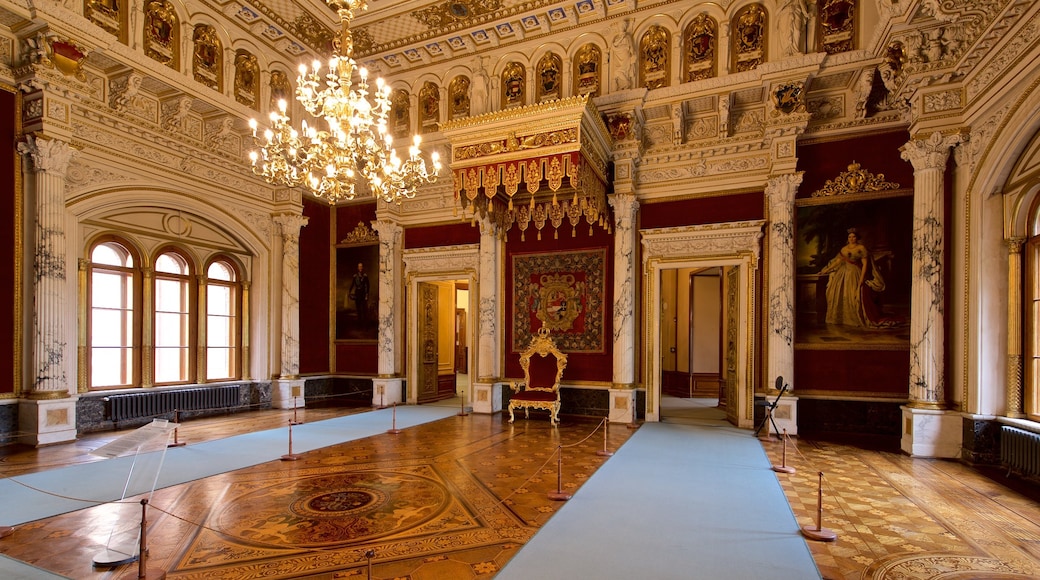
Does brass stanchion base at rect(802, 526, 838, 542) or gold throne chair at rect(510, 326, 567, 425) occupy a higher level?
gold throne chair at rect(510, 326, 567, 425)

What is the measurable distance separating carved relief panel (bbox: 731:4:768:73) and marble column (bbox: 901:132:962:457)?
8.37ft

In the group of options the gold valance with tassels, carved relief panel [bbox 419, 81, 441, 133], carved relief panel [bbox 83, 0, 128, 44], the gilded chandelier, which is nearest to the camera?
the gilded chandelier

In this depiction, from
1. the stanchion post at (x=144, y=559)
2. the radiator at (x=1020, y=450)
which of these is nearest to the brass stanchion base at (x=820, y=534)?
the radiator at (x=1020, y=450)

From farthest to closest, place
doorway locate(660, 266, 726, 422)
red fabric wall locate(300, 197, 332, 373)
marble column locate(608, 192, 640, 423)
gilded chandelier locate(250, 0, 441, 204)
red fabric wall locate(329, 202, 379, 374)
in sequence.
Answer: doorway locate(660, 266, 726, 422)
red fabric wall locate(329, 202, 379, 374)
red fabric wall locate(300, 197, 332, 373)
marble column locate(608, 192, 640, 423)
gilded chandelier locate(250, 0, 441, 204)

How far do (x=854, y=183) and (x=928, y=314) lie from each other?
86.6 inches

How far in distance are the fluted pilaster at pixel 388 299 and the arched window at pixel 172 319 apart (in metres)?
3.41

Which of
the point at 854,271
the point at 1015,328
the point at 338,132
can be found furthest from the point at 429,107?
the point at 1015,328

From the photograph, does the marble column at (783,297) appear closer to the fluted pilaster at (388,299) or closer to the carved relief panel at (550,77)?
the carved relief panel at (550,77)

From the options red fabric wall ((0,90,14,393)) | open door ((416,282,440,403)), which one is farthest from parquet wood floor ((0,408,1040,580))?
open door ((416,282,440,403))

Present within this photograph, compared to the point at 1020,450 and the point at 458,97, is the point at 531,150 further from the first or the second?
the point at 1020,450

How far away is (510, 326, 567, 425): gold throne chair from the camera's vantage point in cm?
845

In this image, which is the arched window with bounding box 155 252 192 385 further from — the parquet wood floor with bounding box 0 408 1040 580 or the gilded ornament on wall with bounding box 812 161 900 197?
the gilded ornament on wall with bounding box 812 161 900 197

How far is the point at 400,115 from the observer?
10.1 meters

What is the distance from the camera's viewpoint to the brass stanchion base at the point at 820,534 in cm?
353
